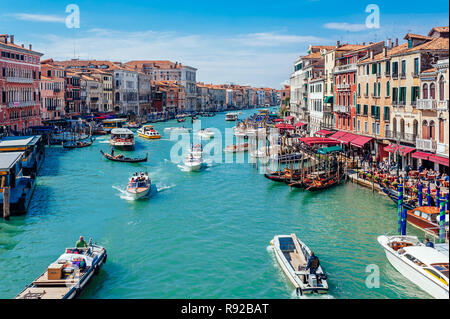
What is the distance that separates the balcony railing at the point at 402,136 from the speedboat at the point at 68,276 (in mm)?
14194

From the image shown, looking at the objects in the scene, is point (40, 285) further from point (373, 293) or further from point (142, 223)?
point (373, 293)

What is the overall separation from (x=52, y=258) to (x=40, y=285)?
264cm

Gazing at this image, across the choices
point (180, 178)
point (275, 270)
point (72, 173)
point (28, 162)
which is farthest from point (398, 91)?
point (28, 162)

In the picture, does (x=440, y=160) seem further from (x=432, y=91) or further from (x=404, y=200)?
(x=432, y=91)

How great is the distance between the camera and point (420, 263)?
31.6ft

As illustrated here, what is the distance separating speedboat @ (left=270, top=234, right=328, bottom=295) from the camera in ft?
30.3

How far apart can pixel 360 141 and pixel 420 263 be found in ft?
47.9

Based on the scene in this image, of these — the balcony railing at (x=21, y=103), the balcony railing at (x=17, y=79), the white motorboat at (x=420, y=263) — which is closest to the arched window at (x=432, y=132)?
the white motorboat at (x=420, y=263)

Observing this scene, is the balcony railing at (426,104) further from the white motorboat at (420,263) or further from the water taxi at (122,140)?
the water taxi at (122,140)

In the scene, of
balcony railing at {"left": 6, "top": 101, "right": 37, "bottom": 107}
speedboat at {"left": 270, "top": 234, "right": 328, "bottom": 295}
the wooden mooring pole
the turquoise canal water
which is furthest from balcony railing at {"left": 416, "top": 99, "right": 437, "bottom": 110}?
balcony railing at {"left": 6, "top": 101, "right": 37, "bottom": 107}

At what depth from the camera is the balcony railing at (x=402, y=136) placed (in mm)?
19125

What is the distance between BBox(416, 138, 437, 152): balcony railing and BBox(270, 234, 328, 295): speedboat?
8.74m

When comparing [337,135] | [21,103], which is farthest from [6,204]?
[21,103]
